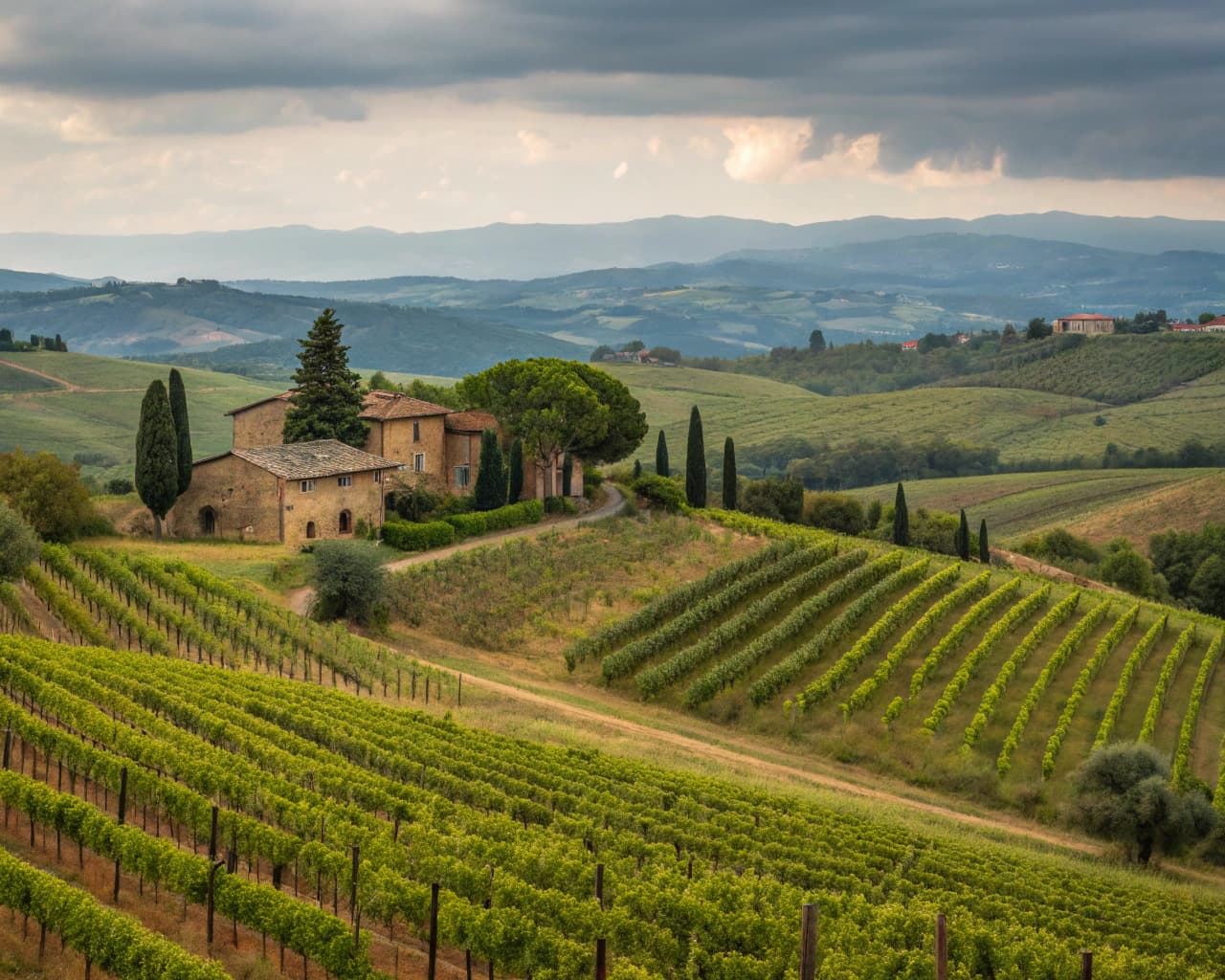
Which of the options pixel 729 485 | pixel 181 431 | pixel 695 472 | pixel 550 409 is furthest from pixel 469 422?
pixel 729 485

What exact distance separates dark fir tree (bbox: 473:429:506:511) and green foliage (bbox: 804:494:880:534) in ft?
75.9

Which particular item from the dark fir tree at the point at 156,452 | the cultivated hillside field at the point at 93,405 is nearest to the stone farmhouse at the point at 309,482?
the dark fir tree at the point at 156,452

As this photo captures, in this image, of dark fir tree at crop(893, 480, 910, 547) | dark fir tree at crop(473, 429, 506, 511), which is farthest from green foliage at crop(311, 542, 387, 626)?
dark fir tree at crop(893, 480, 910, 547)

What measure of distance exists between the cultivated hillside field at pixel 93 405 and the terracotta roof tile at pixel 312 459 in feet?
160

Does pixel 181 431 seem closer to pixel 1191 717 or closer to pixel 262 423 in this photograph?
pixel 262 423

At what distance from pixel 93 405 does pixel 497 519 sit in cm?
9764

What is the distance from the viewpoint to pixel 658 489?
2751 inches

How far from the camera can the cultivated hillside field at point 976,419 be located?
146m

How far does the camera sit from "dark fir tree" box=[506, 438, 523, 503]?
64688mm

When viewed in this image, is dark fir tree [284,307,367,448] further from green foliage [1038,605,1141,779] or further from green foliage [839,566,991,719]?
green foliage [1038,605,1141,779]

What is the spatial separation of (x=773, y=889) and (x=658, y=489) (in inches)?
1929

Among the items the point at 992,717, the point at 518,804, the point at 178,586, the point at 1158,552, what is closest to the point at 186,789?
the point at 518,804

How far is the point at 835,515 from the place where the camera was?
79062 mm

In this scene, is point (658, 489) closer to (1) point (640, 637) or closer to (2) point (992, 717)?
(1) point (640, 637)
